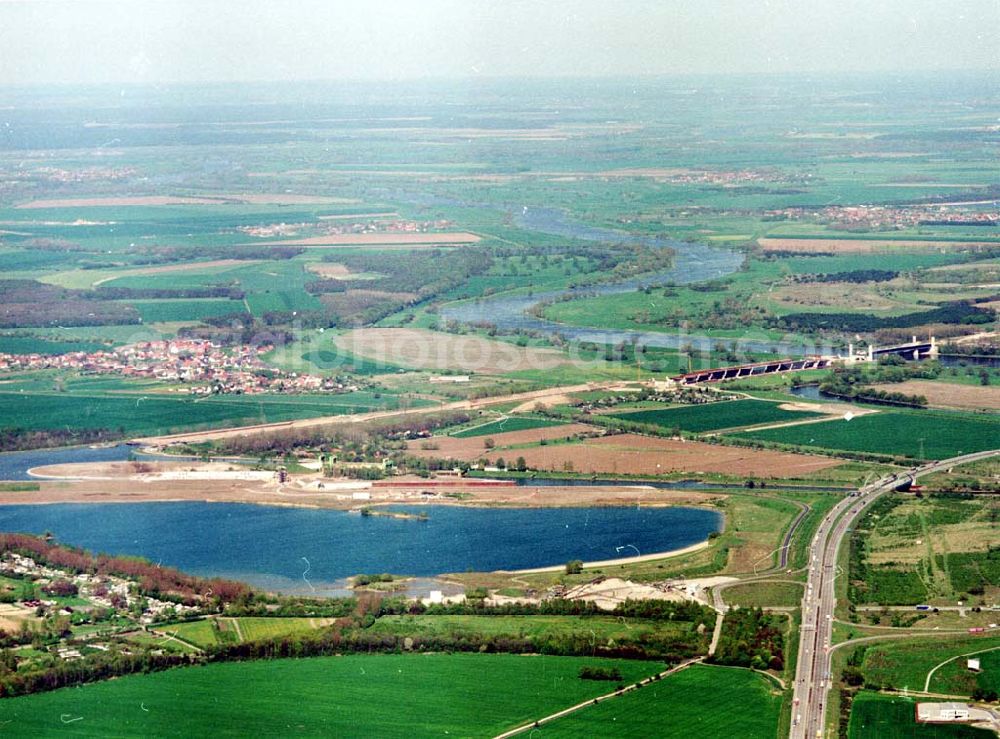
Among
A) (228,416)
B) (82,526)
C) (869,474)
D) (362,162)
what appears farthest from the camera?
(362,162)

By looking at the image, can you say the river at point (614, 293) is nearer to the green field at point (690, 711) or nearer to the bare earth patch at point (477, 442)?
the bare earth patch at point (477, 442)

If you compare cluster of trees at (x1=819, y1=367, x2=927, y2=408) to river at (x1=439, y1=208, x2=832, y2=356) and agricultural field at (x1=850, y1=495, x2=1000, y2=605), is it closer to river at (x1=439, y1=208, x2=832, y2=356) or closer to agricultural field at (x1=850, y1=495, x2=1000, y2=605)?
river at (x1=439, y1=208, x2=832, y2=356)

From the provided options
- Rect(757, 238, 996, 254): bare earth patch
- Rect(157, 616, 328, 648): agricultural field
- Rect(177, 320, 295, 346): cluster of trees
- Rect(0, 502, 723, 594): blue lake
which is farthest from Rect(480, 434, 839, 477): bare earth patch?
Rect(757, 238, 996, 254): bare earth patch

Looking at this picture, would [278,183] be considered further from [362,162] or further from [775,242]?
[775,242]

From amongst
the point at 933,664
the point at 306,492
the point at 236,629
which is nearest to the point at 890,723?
the point at 933,664

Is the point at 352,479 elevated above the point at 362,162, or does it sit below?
below

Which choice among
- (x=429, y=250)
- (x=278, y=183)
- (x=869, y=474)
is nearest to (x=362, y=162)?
(x=278, y=183)
